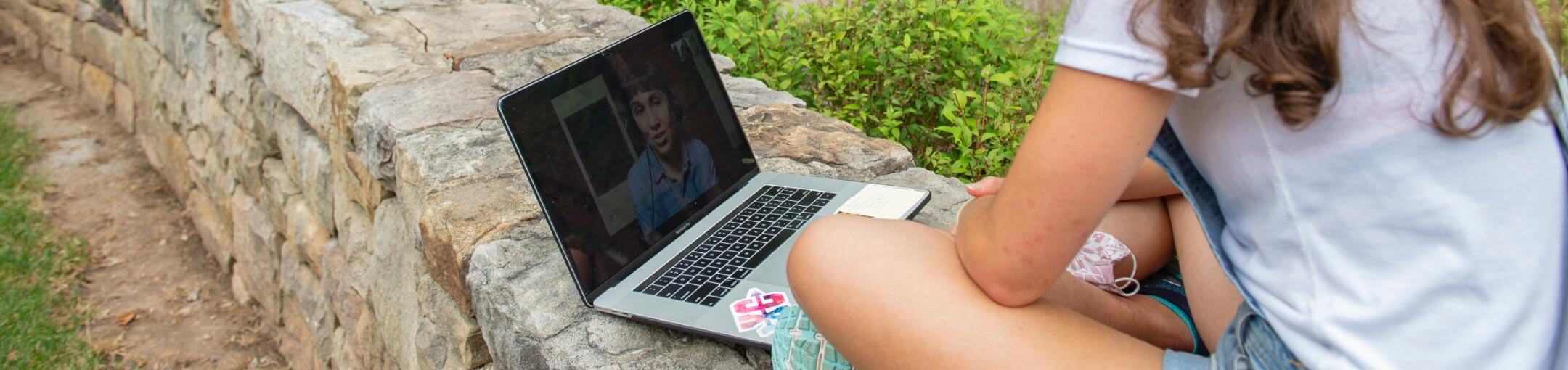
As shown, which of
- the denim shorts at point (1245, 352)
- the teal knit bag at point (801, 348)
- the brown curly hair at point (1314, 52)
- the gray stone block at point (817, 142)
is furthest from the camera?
the gray stone block at point (817, 142)

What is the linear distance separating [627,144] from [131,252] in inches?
113

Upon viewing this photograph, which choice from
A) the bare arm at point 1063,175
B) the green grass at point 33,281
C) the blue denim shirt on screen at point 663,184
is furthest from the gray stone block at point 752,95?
the green grass at point 33,281

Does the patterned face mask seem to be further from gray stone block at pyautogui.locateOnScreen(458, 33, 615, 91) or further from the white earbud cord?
gray stone block at pyautogui.locateOnScreen(458, 33, 615, 91)

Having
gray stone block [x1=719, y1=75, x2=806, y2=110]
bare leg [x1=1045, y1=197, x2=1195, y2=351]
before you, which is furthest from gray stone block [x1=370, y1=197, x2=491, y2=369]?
bare leg [x1=1045, y1=197, x2=1195, y2=351]

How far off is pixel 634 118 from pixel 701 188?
0.16m

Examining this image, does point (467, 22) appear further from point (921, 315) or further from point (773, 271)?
point (921, 315)

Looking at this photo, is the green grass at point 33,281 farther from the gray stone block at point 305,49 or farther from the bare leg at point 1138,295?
the bare leg at point 1138,295

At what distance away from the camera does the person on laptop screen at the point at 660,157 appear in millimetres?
1632

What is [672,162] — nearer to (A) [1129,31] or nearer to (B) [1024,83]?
(A) [1129,31]

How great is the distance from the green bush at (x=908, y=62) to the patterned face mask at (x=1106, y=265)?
1.15 meters

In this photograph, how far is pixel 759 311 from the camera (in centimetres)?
145

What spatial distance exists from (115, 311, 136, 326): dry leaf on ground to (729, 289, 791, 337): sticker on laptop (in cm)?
269

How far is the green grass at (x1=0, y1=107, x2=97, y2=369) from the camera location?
316 centimetres

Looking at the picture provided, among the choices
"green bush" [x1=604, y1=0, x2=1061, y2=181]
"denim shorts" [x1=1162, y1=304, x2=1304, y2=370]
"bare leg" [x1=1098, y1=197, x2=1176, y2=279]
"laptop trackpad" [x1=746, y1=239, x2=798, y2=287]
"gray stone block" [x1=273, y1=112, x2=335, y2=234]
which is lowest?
"gray stone block" [x1=273, y1=112, x2=335, y2=234]
